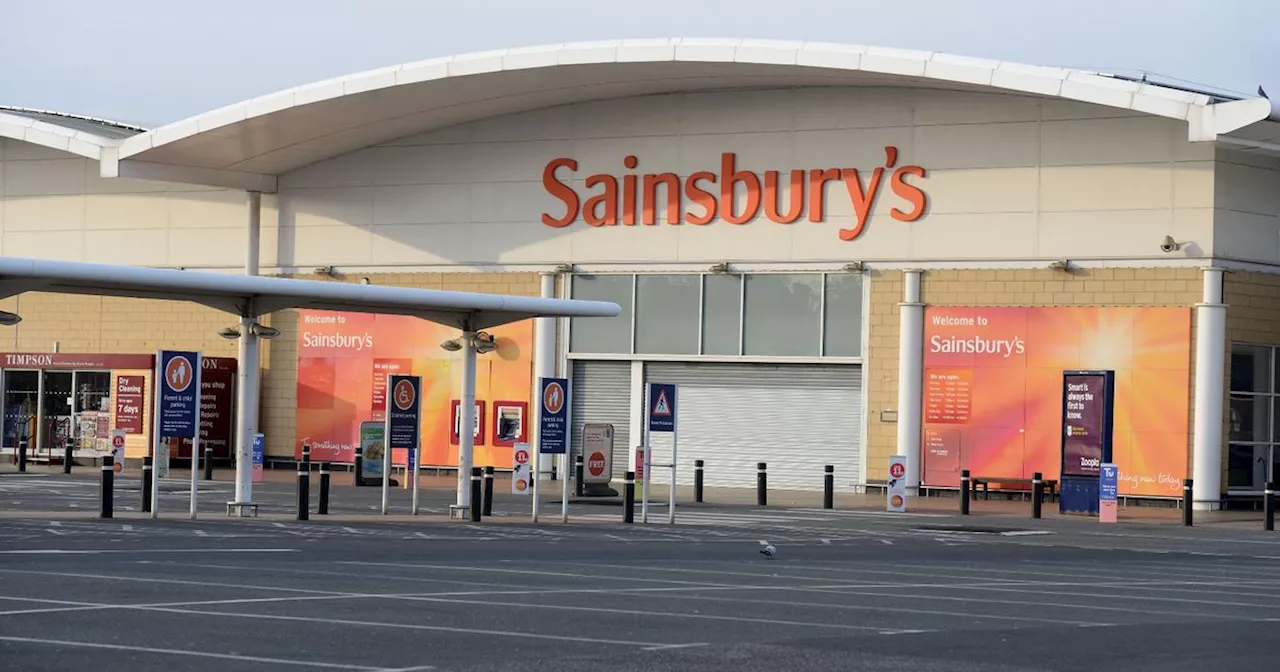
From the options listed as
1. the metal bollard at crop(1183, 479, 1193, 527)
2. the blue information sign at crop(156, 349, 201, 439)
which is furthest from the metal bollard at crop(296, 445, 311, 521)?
the metal bollard at crop(1183, 479, 1193, 527)

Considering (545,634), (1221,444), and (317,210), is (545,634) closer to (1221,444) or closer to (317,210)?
(1221,444)

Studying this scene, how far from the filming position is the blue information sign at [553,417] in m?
27.4

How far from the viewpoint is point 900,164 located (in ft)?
122

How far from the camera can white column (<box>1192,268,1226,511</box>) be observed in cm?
3453

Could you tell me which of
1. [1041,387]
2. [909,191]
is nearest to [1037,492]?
[1041,387]

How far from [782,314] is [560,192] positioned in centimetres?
584

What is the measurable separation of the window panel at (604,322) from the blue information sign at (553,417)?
12632mm

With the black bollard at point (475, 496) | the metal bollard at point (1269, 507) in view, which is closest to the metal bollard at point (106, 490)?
the black bollard at point (475, 496)

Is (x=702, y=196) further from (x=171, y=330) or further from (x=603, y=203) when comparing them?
(x=171, y=330)

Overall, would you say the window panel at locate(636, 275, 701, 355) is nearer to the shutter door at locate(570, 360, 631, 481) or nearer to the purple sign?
the shutter door at locate(570, 360, 631, 481)

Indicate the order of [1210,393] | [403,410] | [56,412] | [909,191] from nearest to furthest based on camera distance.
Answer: [403,410], [1210,393], [909,191], [56,412]

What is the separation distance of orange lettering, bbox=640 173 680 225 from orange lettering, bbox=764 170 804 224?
79.9 inches

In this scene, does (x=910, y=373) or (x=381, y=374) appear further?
(x=381, y=374)

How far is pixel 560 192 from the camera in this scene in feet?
134
